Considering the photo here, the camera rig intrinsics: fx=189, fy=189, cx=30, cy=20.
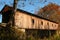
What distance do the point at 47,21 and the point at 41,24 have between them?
7.17 ft

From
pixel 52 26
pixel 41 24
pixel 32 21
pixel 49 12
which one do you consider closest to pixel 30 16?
pixel 32 21

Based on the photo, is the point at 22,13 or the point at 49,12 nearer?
the point at 22,13

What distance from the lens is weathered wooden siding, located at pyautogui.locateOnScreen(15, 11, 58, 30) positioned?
30.5 m

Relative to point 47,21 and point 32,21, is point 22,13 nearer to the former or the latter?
point 32,21

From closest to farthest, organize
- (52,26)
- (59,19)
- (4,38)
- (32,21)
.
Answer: (4,38)
(32,21)
(52,26)
(59,19)

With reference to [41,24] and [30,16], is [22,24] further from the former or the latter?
[41,24]

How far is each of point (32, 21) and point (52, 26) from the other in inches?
313

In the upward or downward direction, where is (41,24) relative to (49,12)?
downward

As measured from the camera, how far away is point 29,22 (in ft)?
105

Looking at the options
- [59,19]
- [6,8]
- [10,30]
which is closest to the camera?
[10,30]

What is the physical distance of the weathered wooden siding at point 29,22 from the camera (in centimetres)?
3050

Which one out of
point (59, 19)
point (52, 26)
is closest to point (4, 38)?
point (52, 26)

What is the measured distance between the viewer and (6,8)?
30500 millimetres

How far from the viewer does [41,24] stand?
3525cm
